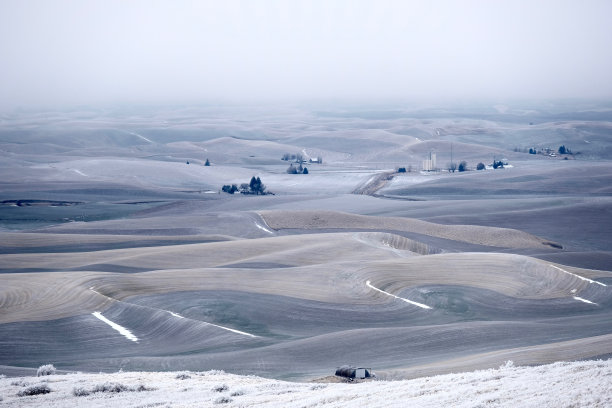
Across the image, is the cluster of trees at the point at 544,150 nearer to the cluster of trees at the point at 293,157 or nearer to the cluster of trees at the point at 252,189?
the cluster of trees at the point at 293,157

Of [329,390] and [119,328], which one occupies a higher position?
[329,390]

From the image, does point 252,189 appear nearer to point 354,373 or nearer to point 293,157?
point 293,157

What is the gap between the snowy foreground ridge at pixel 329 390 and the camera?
13914 mm

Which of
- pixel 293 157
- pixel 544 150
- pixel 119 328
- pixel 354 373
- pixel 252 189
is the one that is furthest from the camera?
pixel 544 150

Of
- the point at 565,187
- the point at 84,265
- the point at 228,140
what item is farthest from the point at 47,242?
the point at 228,140

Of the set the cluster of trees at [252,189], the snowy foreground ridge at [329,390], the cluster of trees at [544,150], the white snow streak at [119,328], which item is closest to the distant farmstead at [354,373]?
the snowy foreground ridge at [329,390]

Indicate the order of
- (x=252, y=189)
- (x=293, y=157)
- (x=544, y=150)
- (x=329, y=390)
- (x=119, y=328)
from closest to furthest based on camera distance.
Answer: (x=329, y=390)
(x=119, y=328)
(x=252, y=189)
(x=293, y=157)
(x=544, y=150)

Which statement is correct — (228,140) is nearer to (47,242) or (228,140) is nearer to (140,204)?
(140,204)

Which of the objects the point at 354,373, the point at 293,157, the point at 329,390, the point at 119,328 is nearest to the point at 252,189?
the point at 293,157

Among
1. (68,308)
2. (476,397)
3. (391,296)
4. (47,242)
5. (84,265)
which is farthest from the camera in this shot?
(47,242)

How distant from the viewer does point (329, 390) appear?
1767 cm

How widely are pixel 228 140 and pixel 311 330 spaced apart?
145832mm

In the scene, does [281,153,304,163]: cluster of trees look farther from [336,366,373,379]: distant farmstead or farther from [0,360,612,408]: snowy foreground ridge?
[0,360,612,408]: snowy foreground ridge

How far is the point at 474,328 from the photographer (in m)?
29.2
